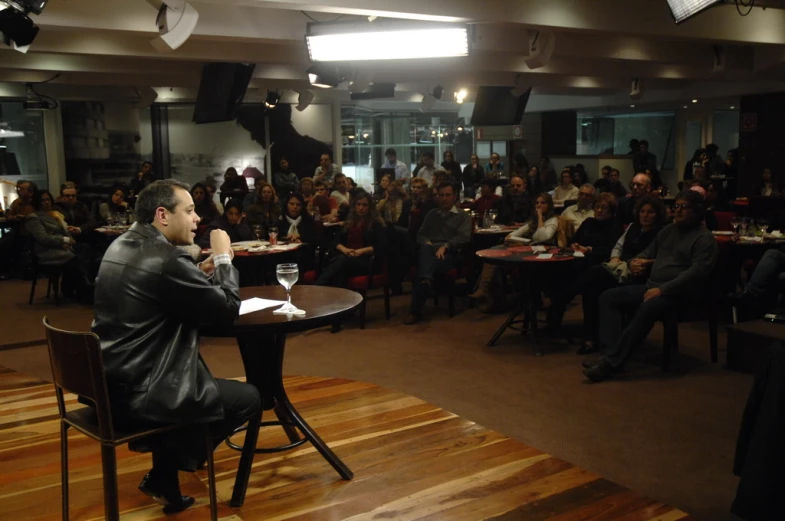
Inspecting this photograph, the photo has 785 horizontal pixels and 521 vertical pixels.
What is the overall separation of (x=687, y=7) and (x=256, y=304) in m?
4.03

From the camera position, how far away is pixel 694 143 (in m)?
18.4

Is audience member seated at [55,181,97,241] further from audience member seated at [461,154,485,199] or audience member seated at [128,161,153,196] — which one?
audience member seated at [461,154,485,199]

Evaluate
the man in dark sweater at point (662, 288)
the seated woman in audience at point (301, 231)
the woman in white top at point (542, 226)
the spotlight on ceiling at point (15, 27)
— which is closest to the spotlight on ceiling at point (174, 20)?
the spotlight on ceiling at point (15, 27)

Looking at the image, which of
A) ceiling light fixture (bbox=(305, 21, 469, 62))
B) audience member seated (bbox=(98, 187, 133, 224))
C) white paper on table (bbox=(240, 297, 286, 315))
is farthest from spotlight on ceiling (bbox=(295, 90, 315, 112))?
white paper on table (bbox=(240, 297, 286, 315))

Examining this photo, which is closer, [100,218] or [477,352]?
[477,352]

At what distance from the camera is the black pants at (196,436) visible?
2.79 m

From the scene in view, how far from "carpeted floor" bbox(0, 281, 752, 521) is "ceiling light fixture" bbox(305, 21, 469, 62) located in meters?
2.37

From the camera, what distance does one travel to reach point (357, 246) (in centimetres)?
705

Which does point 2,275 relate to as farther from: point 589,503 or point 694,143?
point 694,143

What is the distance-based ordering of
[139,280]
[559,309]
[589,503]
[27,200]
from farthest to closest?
[27,200] → [559,309] → [589,503] → [139,280]

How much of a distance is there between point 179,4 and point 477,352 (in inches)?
135

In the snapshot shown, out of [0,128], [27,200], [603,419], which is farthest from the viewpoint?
[0,128]

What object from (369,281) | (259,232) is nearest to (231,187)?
(259,232)

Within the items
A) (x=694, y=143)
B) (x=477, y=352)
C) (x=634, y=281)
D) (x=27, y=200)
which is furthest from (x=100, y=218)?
(x=694, y=143)
